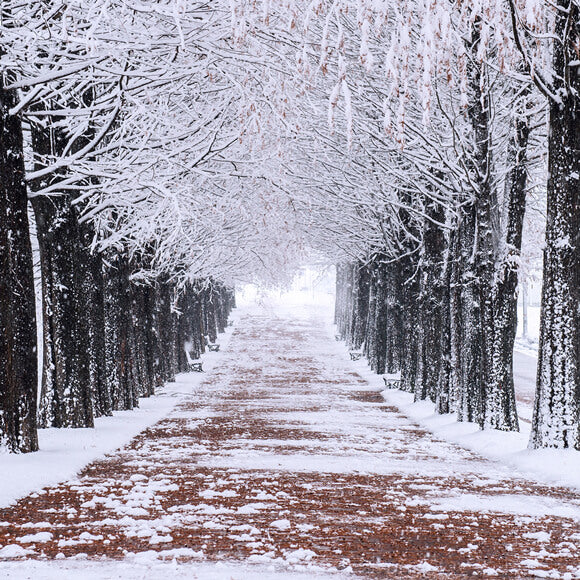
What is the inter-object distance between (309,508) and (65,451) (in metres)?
4.77

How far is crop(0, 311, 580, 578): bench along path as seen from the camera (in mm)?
6363

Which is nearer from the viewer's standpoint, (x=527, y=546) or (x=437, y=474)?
(x=527, y=546)

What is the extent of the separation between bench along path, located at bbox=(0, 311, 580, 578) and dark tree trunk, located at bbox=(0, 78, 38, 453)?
1.26m

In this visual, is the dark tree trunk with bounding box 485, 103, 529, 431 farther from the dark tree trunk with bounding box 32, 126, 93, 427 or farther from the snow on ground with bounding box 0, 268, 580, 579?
the dark tree trunk with bounding box 32, 126, 93, 427

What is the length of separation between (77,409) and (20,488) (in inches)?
178

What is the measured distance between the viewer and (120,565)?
5.89 metres

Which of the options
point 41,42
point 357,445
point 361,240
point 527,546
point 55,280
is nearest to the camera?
point 527,546

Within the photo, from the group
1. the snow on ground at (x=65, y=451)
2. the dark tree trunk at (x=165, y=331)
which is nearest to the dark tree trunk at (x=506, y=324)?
the snow on ground at (x=65, y=451)

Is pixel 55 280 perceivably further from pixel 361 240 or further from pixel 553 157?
pixel 361 240

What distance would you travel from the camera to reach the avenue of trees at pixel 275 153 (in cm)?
926

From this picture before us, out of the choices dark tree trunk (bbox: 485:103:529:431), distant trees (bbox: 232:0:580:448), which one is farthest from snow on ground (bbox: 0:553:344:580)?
dark tree trunk (bbox: 485:103:529:431)

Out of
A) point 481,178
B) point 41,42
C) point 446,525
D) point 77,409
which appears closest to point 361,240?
point 481,178

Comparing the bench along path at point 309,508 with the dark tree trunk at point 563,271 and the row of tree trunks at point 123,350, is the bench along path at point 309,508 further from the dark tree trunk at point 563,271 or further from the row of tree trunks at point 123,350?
the row of tree trunks at point 123,350

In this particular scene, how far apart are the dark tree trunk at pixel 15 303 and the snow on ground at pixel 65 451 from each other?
1.45 feet
